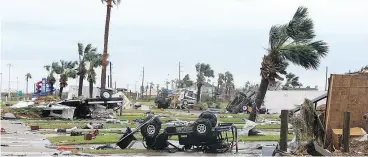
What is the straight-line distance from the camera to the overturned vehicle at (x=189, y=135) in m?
18.3

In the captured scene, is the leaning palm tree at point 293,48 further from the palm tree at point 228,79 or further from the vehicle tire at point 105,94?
the palm tree at point 228,79

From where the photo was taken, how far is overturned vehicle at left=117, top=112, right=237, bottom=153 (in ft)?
59.9

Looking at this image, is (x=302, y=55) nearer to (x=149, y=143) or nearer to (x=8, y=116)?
(x=149, y=143)

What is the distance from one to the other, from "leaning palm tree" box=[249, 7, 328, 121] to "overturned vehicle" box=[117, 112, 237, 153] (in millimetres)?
7230

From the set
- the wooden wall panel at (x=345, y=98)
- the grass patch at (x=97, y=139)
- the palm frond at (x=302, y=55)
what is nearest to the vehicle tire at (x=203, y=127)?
the grass patch at (x=97, y=139)

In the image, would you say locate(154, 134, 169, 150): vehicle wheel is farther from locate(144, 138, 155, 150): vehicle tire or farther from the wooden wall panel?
the wooden wall panel

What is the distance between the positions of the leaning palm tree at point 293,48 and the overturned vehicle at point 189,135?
7.23 metres

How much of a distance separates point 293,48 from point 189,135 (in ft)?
28.0

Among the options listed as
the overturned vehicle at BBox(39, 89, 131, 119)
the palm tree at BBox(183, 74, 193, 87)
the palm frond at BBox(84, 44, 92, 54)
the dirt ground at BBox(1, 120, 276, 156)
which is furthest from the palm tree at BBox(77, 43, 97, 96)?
the palm tree at BBox(183, 74, 193, 87)

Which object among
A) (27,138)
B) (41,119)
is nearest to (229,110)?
(41,119)

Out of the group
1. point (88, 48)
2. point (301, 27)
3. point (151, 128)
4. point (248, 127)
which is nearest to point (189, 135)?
point (151, 128)

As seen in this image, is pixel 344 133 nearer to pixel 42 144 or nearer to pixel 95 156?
pixel 95 156

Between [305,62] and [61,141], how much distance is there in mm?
11397

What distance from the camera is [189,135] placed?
18.5 meters
